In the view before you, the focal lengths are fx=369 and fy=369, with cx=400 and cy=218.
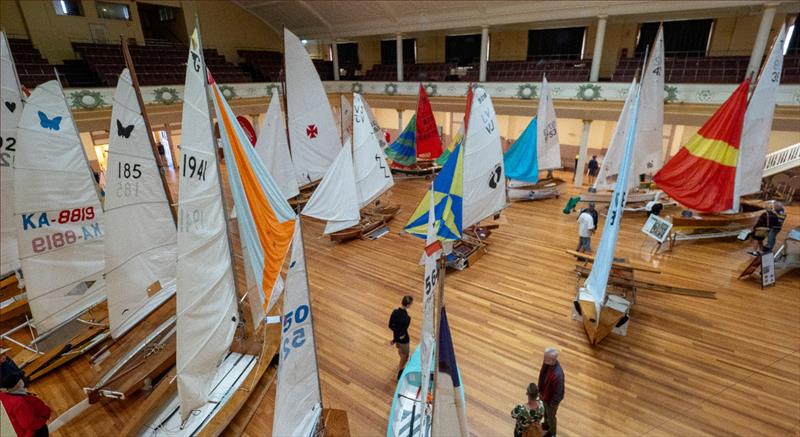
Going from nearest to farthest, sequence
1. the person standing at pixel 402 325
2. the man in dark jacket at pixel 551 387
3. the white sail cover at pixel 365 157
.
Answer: the man in dark jacket at pixel 551 387 → the person standing at pixel 402 325 → the white sail cover at pixel 365 157

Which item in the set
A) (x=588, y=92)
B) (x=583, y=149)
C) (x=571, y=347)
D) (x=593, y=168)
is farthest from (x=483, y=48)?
(x=571, y=347)

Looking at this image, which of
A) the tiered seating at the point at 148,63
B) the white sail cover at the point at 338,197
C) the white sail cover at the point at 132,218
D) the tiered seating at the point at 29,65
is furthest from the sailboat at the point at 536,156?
the tiered seating at the point at 29,65

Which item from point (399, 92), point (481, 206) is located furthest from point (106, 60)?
point (481, 206)

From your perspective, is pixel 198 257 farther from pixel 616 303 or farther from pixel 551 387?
pixel 616 303

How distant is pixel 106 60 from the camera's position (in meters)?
14.0

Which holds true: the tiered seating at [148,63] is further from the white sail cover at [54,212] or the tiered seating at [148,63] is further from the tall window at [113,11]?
the white sail cover at [54,212]

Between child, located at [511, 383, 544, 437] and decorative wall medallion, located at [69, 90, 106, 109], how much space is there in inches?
533

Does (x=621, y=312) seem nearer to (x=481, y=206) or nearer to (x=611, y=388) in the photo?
(x=611, y=388)

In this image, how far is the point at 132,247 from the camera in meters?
4.47

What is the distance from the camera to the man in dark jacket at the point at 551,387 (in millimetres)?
3881

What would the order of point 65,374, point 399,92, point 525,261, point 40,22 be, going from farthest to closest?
point 399,92, point 40,22, point 525,261, point 65,374

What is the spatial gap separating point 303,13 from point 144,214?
673 inches

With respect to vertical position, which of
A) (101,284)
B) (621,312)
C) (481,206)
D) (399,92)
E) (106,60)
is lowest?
(621,312)

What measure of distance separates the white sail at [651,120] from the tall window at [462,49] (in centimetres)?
1233
